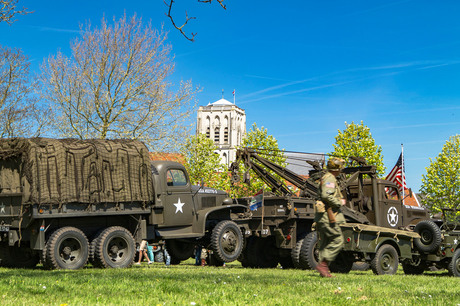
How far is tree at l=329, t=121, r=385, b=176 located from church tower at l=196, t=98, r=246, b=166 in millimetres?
95687

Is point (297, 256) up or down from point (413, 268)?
up

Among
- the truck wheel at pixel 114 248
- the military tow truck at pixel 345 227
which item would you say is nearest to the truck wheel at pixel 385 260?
the military tow truck at pixel 345 227

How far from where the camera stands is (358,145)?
47.6 meters

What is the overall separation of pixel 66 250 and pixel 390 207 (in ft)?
29.8

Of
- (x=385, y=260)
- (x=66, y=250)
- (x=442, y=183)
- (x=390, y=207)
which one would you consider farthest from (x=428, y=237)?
(x=442, y=183)

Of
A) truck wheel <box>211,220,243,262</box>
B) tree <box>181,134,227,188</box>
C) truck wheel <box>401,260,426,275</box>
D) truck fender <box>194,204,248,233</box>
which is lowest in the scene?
truck wheel <box>401,260,426,275</box>

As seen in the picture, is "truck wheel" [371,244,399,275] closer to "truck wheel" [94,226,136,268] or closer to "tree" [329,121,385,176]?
"truck wheel" [94,226,136,268]

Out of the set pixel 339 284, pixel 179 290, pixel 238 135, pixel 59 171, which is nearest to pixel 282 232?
pixel 59 171

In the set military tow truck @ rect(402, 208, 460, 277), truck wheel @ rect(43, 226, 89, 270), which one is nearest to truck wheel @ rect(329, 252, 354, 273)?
military tow truck @ rect(402, 208, 460, 277)

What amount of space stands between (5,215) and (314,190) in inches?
344

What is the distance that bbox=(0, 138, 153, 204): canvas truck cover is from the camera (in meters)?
12.4

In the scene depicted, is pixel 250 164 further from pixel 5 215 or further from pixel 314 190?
pixel 5 215

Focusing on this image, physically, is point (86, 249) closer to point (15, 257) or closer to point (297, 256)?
point (15, 257)

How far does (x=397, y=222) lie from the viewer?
16.6m
